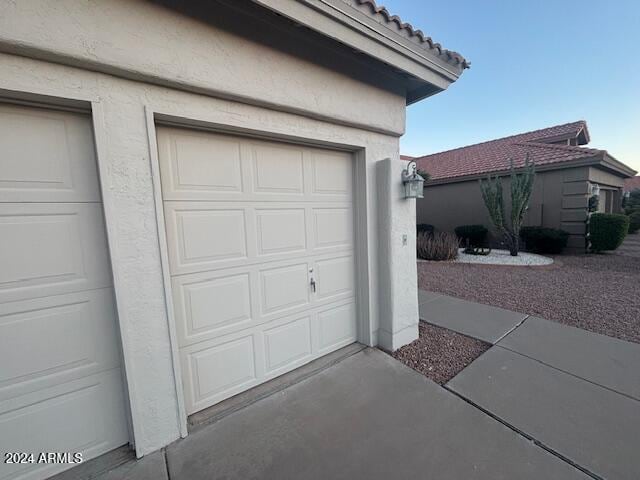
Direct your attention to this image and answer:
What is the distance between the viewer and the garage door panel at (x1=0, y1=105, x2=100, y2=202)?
4.70ft

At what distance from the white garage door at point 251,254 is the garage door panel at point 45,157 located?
0.44 meters

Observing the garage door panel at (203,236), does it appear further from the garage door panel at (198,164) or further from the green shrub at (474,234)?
the green shrub at (474,234)

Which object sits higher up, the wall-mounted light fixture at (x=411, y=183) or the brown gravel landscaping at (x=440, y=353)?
the wall-mounted light fixture at (x=411, y=183)

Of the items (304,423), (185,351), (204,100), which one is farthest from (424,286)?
(204,100)

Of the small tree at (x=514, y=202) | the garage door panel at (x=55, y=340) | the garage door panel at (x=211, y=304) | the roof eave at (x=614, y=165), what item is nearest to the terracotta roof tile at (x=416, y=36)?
the garage door panel at (x=211, y=304)

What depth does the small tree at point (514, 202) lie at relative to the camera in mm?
7719

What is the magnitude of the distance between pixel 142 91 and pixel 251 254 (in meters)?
1.43

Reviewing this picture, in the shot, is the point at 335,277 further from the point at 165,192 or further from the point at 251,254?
the point at 165,192

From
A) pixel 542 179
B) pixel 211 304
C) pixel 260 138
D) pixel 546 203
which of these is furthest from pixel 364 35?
pixel 546 203

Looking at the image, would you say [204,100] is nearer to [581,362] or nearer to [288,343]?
[288,343]

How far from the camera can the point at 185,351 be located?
2.04 metres

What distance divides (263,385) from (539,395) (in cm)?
257

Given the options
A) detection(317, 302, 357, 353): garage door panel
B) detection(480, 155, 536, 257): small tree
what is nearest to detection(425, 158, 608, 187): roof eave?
detection(480, 155, 536, 257): small tree

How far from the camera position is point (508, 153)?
10875 millimetres
